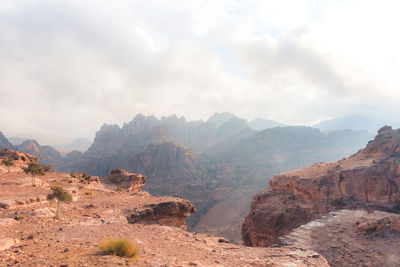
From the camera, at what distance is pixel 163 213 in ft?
62.8

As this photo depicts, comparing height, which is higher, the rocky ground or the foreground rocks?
the rocky ground

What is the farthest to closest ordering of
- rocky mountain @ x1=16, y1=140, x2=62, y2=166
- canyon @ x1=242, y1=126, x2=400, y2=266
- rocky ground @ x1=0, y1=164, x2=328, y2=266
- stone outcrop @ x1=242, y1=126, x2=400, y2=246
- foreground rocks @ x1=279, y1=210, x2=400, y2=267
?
rocky mountain @ x1=16, y1=140, x2=62, y2=166 → stone outcrop @ x1=242, y1=126, x2=400, y2=246 → canyon @ x1=242, y1=126, x2=400, y2=266 → foreground rocks @ x1=279, y1=210, x2=400, y2=267 → rocky ground @ x1=0, y1=164, x2=328, y2=266

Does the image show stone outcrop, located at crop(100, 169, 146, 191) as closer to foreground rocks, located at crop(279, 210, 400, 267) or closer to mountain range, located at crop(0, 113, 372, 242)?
foreground rocks, located at crop(279, 210, 400, 267)

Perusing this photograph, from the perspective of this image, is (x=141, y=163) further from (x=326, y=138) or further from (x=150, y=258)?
(x=326, y=138)

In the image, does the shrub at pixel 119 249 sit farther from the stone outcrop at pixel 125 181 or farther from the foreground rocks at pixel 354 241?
the stone outcrop at pixel 125 181

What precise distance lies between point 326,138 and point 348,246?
164643 millimetres

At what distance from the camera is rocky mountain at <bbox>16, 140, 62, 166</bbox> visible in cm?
12438

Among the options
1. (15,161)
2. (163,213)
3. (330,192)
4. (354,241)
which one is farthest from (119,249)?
(15,161)

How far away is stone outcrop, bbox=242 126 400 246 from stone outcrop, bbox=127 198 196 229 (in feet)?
61.4

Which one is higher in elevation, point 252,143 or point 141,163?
point 252,143

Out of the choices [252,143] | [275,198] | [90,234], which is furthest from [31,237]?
[252,143]

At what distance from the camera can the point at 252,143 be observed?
5950 inches

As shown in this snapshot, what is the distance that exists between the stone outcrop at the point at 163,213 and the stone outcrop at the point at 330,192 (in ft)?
61.4

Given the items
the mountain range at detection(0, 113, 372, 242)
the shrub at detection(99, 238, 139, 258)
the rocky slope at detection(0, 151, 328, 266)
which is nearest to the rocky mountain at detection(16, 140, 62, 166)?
the mountain range at detection(0, 113, 372, 242)
